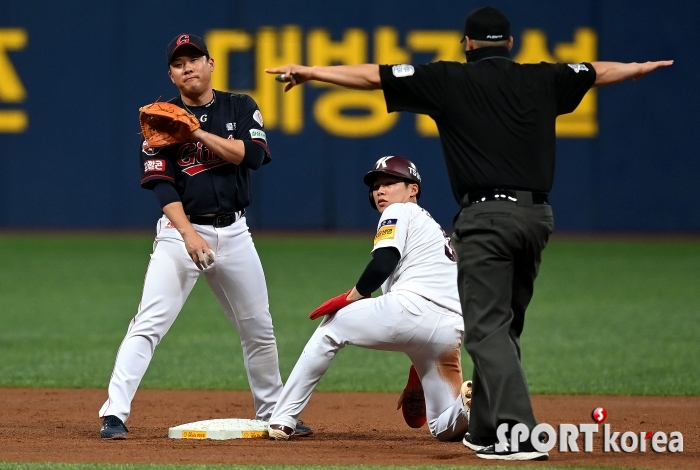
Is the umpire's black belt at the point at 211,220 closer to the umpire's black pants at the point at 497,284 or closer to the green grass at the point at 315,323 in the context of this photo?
the umpire's black pants at the point at 497,284

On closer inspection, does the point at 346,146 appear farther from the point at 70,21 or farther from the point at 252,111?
the point at 252,111

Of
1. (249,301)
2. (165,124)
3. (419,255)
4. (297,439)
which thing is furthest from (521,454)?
(165,124)

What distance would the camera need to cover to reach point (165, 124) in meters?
5.09

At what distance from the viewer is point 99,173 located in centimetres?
1847

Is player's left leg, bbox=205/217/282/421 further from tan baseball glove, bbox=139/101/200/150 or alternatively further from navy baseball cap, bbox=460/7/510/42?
navy baseball cap, bbox=460/7/510/42

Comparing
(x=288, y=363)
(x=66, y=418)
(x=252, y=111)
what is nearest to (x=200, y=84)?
(x=252, y=111)

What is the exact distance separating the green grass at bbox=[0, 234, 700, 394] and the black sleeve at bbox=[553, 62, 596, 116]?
3094 millimetres

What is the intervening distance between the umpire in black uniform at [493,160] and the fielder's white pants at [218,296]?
1.15m

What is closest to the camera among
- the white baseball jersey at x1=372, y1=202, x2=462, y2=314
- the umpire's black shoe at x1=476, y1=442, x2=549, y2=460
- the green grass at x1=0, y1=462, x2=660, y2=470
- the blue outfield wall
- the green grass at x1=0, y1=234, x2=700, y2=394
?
the green grass at x1=0, y1=462, x2=660, y2=470

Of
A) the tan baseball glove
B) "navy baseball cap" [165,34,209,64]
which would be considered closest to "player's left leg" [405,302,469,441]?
the tan baseball glove

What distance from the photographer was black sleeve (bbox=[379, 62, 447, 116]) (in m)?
4.37

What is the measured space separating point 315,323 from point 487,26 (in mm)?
5843

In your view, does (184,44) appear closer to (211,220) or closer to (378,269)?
(211,220)

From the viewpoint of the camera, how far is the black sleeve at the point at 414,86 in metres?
4.37
